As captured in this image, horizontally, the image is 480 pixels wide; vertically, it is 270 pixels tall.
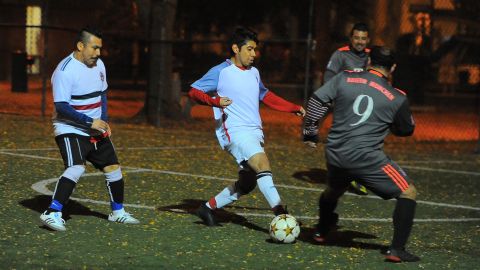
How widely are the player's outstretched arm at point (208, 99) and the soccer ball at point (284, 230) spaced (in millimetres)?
1111

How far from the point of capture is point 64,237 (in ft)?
25.7

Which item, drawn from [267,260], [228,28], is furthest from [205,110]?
[267,260]

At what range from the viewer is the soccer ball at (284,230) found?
7.84 m

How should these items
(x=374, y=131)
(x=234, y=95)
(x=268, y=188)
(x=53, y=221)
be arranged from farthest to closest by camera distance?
(x=234, y=95)
(x=268, y=188)
(x=53, y=221)
(x=374, y=131)

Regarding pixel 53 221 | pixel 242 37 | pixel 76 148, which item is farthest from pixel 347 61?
pixel 53 221

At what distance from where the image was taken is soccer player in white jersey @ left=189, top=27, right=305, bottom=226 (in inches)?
325

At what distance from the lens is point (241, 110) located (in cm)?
840

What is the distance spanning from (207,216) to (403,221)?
80.6 inches

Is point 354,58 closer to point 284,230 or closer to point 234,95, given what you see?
point 234,95

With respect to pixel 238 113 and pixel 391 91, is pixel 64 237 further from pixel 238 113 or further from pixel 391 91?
pixel 391 91

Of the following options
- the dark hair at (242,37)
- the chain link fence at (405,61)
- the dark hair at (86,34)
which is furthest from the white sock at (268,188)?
the chain link fence at (405,61)

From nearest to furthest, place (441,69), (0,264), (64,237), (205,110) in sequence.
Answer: (0,264)
(64,237)
(205,110)
(441,69)

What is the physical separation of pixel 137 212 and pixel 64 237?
1461mm

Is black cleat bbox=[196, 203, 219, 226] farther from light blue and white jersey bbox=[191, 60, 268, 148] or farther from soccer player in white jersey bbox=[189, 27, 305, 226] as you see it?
light blue and white jersey bbox=[191, 60, 268, 148]
